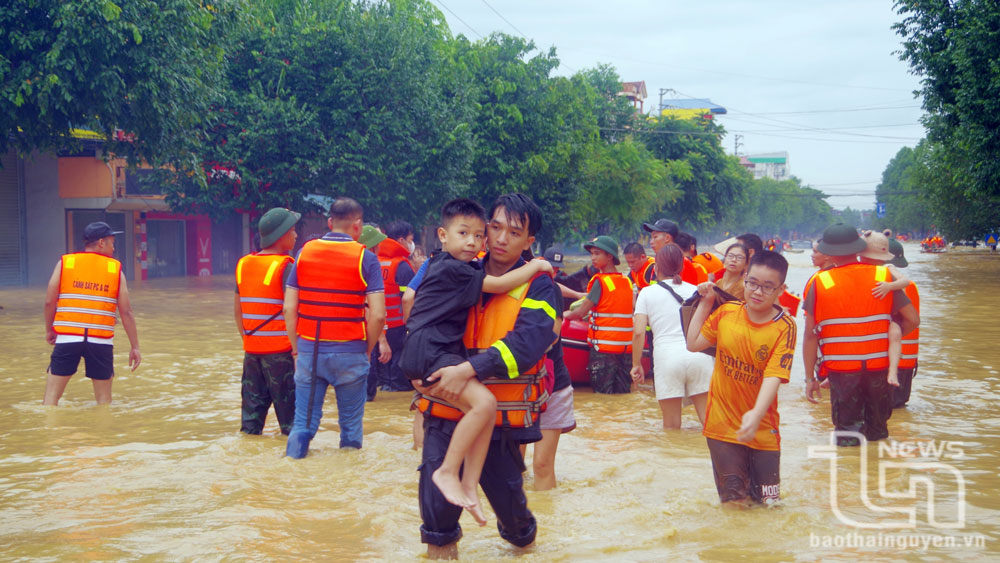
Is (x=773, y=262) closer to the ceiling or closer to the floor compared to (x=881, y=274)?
closer to the ceiling

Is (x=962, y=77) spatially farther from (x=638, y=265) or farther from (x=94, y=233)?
(x=94, y=233)

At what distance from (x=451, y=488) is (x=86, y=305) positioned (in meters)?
5.47

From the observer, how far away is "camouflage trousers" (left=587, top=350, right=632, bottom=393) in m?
9.68

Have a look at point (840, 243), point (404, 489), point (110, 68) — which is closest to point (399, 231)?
point (404, 489)

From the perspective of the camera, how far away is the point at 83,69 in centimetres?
1563

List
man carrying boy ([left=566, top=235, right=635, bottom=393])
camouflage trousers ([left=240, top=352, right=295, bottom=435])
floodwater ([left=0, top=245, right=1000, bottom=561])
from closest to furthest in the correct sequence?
floodwater ([left=0, top=245, right=1000, bottom=561]) → camouflage trousers ([left=240, top=352, right=295, bottom=435]) → man carrying boy ([left=566, top=235, right=635, bottom=393])

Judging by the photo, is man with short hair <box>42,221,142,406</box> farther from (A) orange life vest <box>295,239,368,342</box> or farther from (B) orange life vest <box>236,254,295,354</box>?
(A) orange life vest <box>295,239,368,342</box>

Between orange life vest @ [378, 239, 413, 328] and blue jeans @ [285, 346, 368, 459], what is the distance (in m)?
2.18

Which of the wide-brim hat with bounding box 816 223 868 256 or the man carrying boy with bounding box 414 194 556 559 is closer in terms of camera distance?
the man carrying boy with bounding box 414 194 556 559

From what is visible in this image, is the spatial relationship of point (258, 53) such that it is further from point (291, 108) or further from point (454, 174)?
point (454, 174)

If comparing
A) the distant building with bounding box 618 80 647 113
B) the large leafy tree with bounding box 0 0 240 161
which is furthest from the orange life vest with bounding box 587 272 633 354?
the distant building with bounding box 618 80 647 113

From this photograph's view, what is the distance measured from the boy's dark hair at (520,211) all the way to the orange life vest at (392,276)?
465 cm

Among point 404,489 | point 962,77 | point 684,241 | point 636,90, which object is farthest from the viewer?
point 636,90

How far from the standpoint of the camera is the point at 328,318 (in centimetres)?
633
